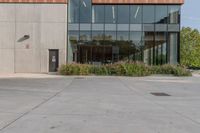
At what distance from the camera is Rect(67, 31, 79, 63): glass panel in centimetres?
3634

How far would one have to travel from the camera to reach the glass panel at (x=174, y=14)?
3709 cm

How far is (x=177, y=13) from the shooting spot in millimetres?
37156

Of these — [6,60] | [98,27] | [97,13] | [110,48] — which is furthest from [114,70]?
[6,60]

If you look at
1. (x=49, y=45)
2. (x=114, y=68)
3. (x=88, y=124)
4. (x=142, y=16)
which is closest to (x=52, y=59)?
(x=49, y=45)

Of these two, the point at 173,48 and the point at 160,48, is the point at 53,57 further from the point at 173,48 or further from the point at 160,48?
the point at 173,48

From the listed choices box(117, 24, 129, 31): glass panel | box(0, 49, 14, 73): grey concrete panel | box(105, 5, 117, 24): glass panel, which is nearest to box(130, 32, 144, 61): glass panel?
box(117, 24, 129, 31): glass panel

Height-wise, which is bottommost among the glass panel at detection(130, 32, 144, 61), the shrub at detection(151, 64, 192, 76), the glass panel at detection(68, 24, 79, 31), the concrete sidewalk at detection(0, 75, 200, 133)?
the concrete sidewalk at detection(0, 75, 200, 133)

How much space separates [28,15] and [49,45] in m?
3.41

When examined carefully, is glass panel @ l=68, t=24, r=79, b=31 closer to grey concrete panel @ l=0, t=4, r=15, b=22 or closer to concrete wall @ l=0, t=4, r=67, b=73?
concrete wall @ l=0, t=4, r=67, b=73

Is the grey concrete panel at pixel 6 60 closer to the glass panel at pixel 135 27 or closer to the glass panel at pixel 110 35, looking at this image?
the glass panel at pixel 110 35

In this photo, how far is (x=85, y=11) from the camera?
1464 inches

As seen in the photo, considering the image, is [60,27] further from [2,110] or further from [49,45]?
[2,110]

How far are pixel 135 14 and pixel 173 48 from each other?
16.1ft

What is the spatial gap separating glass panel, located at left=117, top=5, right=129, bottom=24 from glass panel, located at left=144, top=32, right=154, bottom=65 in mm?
2326
